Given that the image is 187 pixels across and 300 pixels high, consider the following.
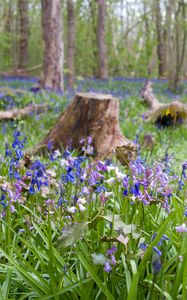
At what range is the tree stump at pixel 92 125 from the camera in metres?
5.25

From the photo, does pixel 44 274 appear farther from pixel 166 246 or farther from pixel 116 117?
pixel 116 117

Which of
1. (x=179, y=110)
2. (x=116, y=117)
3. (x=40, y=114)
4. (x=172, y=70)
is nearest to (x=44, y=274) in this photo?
(x=116, y=117)

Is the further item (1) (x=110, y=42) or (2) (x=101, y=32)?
(1) (x=110, y=42)

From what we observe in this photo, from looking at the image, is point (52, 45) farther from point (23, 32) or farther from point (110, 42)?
point (110, 42)

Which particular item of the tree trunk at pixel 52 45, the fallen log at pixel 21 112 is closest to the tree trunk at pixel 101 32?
the tree trunk at pixel 52 45

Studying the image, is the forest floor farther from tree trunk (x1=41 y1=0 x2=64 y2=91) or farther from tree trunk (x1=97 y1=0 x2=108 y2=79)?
tree trunk (x1=97 y1=0 x2=108 y2=79)

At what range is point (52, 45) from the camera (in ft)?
37.6

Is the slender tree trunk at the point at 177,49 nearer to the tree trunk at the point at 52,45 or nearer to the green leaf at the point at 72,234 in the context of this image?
the tree trunk at the point at 52,45

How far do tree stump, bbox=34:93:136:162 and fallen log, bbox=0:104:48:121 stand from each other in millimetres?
2124

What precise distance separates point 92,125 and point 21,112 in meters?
2.90

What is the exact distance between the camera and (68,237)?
5.31 feet

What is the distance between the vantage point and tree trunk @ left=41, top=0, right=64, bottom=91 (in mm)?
11141

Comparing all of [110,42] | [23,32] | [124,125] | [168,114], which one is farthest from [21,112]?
[110,42]

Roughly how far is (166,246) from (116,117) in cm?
342
